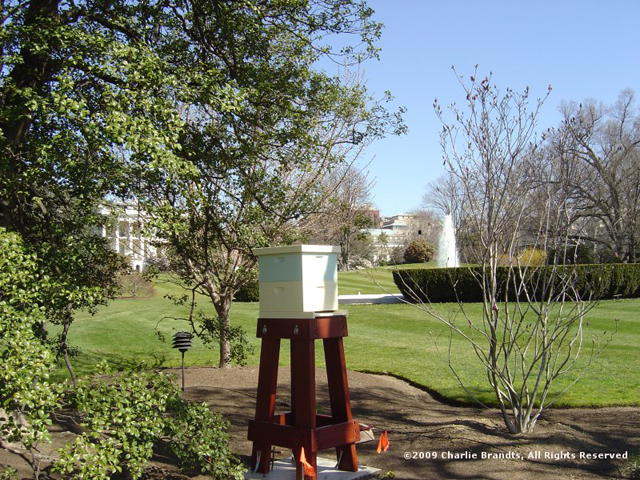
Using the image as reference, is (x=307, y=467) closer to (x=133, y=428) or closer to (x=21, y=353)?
(x=133, y=428)

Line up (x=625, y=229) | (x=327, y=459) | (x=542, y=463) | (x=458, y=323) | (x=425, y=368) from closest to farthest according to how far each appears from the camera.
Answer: (x=542, y=463) < (x=327, y=459) < (x=425, y=368) < (x=458, y=323) < (x=625, y=229)

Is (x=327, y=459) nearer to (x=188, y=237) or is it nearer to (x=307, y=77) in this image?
(x=188, y=237)

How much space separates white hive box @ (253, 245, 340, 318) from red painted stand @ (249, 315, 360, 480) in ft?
0.31

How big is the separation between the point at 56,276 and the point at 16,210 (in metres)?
1.10

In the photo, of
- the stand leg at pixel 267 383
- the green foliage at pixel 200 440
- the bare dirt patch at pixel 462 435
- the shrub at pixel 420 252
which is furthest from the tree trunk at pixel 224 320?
the shrub at pixel 420 252

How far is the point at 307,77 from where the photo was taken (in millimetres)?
7770

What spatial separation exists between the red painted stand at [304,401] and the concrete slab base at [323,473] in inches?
3.1

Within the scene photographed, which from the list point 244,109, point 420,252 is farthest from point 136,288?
point 420,252

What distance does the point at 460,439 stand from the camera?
6336mm

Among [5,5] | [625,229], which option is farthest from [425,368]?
[625,229]

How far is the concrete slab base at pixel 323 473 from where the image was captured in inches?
220

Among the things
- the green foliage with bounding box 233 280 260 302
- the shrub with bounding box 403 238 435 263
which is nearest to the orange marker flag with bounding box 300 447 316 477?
the green foliage with bounding box 233 280 260 302

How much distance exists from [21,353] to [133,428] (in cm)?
95

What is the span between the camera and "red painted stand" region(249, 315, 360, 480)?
544 centimetres
